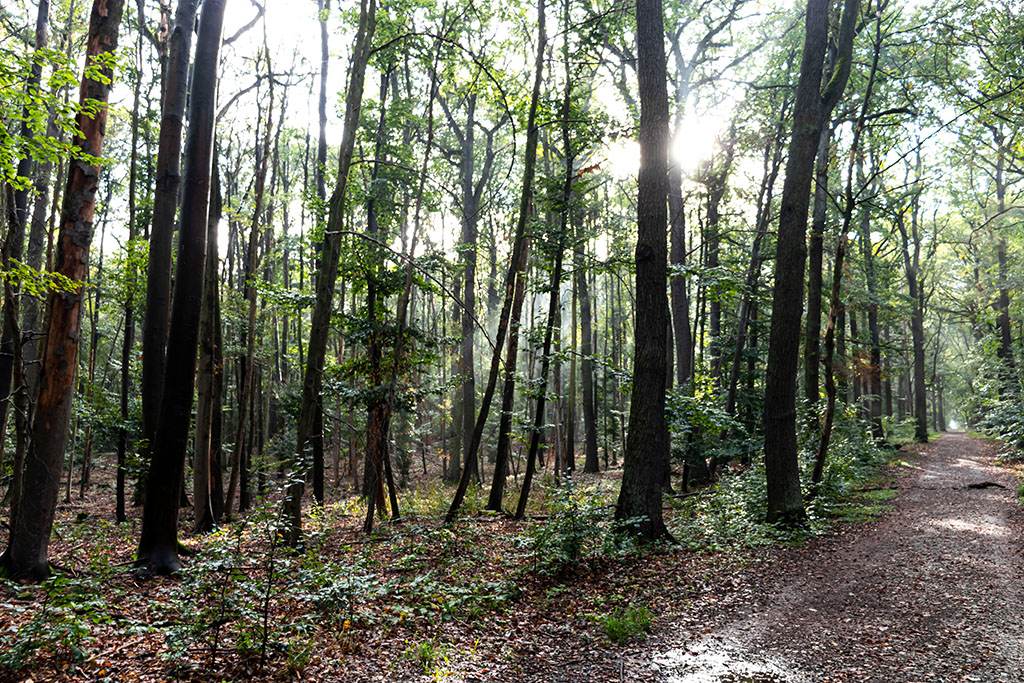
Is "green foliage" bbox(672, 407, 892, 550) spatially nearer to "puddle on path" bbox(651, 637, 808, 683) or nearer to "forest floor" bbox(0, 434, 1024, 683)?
"forest floor" bbox(0, 434, 1024, 683)

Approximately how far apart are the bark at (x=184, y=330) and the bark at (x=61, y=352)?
0.95 meters

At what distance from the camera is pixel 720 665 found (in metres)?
4.55

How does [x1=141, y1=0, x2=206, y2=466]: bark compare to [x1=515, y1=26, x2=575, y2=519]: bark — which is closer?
[x1=141, y1=0, x2=206, y2=466]: bark

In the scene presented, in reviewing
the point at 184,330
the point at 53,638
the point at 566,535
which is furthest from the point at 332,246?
the point at 53,638

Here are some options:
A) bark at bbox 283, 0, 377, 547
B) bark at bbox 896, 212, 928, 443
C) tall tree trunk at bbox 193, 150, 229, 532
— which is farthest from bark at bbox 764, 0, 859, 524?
bark at bbox 896, 212, 928, 443

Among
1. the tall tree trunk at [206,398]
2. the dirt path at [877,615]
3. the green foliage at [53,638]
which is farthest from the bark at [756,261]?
the green foliage at [53,638]

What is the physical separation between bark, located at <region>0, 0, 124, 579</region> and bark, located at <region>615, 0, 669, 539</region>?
725 cm

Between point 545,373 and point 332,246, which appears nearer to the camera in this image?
point 332,246

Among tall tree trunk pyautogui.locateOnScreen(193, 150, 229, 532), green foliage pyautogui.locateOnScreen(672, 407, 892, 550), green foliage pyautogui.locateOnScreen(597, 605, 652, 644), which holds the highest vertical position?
tall tree trunk pyautogui.locateOnScreen(193, 150, 229, 532)

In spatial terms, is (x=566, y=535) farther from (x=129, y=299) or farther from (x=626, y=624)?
(x=129, y=299)

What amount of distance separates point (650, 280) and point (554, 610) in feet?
16.4

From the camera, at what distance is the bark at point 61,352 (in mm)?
6043

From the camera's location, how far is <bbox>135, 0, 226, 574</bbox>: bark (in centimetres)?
657

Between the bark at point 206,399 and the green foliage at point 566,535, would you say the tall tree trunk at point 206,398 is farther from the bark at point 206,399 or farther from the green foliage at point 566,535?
the green foliage at point 566,535
